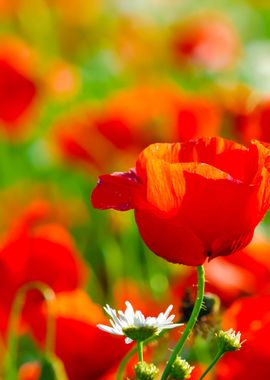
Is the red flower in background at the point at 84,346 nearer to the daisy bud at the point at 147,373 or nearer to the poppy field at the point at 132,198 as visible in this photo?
the poppy field at the point at 132,198

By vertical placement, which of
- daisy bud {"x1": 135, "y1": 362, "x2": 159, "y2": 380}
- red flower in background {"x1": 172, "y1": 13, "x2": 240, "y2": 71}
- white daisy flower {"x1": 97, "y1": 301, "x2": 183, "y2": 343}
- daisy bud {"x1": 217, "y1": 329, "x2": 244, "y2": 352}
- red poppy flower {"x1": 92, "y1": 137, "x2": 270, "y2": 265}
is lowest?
red flower in background {"x1": 172, "y1": 13, "x2": 240, "y2": 71}

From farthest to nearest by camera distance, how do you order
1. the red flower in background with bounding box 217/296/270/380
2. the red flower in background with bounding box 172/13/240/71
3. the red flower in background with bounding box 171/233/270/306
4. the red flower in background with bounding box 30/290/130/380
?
the red flower in background with bounding box 172/13/240/71, the red flower in background with bounding box 171/233/270/306, the red flower in background with bounding box 30/290/130/380, the red flower in background with bounding box 217/296/270/380

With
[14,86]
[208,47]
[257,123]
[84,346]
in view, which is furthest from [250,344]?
[208,47]

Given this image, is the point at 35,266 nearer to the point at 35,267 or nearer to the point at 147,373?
the point at 35,267

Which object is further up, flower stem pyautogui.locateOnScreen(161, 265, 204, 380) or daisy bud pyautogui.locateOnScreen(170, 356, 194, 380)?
flower stem pyautogui.locateOnScreen(161, 265, 204, 380)

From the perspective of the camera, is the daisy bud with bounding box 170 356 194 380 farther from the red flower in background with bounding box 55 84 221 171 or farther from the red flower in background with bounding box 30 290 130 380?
the red flower in background with bounding box 55 84 221 171

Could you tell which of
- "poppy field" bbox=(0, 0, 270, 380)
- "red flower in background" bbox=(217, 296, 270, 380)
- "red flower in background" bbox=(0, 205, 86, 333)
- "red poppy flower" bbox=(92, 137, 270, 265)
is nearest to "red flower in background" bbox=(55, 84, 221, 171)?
"poppy field" bbox=(0, 0, 270, 380)

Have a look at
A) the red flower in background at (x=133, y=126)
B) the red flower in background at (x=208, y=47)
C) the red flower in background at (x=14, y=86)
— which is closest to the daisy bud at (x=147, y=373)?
the red flower in background at (x=133, y=126)

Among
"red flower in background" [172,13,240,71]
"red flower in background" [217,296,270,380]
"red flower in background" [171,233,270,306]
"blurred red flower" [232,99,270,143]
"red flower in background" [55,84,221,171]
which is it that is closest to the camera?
"red flower in background" [217,296,270,380]
